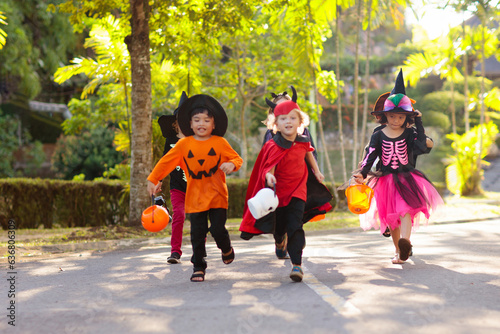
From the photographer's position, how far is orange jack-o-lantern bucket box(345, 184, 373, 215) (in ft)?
23.4

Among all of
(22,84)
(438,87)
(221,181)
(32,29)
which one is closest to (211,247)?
(221,181)

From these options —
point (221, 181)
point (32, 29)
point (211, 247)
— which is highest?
point (32, 29)

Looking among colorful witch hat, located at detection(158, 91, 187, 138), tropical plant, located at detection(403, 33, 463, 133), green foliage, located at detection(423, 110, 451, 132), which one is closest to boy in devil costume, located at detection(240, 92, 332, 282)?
colorful witch hat, located at detection(158, 91, 187, 138)

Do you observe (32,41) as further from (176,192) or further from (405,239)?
(405,239)

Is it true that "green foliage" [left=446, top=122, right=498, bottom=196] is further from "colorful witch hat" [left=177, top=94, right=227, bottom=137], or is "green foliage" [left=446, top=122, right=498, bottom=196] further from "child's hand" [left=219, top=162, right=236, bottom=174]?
"child's hand" [left=219, top=162, right=236, bottom=174]

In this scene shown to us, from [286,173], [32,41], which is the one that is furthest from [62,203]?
[32,41]

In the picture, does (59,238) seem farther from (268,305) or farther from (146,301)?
(268,305)

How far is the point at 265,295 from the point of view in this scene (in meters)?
5.34

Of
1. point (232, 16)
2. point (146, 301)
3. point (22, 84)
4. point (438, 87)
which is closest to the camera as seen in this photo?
point (146, 301)

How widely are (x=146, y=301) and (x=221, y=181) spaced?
Result: 5.48 feet

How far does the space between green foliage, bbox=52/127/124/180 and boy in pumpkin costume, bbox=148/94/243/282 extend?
15.3 m

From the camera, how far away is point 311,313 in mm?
4586

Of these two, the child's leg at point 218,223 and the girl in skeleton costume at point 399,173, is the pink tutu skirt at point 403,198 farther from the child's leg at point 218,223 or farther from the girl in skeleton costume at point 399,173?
the child's leg at point 218,223

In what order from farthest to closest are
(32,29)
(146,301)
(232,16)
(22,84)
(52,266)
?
1. (32,29)
2. (22,84)
3. (232,16)
4. (52,266)
5. (146,301)
